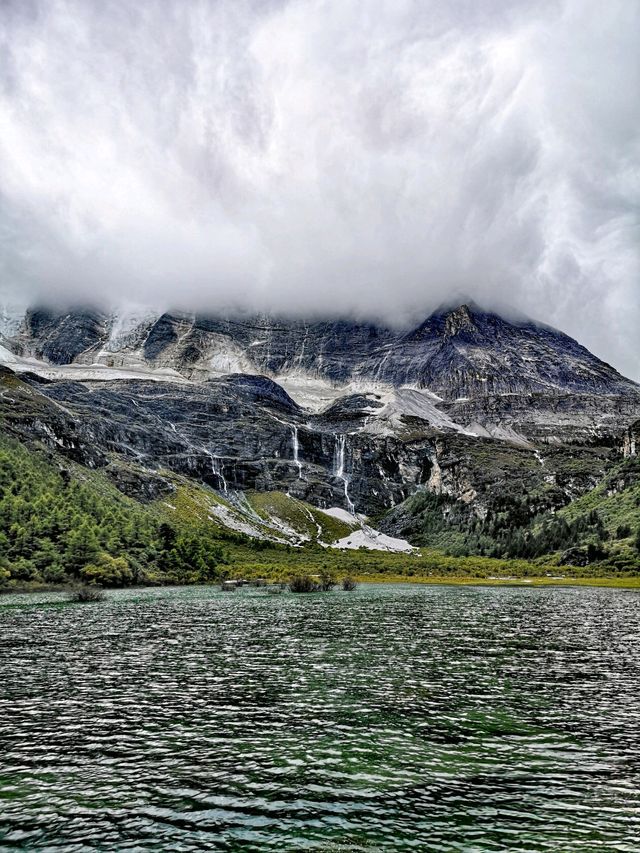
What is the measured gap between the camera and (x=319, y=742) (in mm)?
24578

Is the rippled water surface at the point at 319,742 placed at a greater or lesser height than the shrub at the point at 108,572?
greater

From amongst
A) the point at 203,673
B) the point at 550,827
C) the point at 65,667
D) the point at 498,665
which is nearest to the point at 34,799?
the point at 550,827

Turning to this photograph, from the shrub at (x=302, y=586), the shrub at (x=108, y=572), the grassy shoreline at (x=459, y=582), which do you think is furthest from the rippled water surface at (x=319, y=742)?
the shrub at (x=108, y=572)

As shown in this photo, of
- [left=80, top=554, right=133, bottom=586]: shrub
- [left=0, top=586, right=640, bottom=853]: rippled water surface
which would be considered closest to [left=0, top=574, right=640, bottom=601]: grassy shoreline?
[left=80, top=554, right=133, bottom=586]: shrub

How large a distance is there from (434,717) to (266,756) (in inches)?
357

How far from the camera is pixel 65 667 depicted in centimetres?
3891

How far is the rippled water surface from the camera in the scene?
1694 cm

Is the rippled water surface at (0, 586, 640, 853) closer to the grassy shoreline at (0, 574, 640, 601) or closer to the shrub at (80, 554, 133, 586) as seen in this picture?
the grassy shoreline at (0, 574, 640, 601)

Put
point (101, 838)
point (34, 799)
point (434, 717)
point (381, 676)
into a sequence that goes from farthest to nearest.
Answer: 1. point (381, 676)
2. point (434, 717)
3. point (34, 799)
4. point (101, 838)

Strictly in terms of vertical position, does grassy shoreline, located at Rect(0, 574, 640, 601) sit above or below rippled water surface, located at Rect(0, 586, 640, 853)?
below

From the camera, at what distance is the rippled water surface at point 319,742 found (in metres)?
16.9

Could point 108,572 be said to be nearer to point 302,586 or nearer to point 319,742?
point 302,586

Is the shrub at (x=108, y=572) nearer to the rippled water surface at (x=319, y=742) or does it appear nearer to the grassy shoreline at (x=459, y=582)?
the grassy shoreline at (x=459, y=582)

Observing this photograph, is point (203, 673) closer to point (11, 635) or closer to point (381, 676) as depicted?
point (381, 676)
